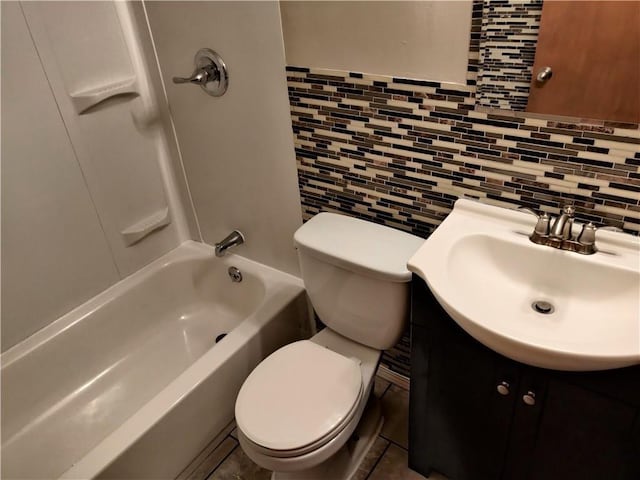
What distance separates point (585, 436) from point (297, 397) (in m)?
0.69

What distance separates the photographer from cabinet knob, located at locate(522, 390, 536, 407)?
3.29 ft

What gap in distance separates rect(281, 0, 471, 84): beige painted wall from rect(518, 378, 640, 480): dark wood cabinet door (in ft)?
2.48

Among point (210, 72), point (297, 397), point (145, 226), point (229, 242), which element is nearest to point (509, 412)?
point (297, 397)

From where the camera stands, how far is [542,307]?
104 centimetres

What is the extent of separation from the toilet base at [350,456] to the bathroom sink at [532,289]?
2.51 ft

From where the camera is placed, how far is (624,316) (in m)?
0.94

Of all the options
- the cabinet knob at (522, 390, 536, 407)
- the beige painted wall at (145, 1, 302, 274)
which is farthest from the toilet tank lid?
the cabinet knob at (522, 390, 536, 407)

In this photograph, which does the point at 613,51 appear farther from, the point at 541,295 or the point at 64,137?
the point at 64,137

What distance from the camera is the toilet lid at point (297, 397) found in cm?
117

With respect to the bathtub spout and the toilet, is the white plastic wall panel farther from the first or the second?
the toilet

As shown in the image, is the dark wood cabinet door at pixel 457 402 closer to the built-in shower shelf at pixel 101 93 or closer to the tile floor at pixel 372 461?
the tile floor at pixel 372 461

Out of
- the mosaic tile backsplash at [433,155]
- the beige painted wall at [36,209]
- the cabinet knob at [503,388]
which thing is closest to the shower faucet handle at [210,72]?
the mosaic tile backsplash at [433,155]

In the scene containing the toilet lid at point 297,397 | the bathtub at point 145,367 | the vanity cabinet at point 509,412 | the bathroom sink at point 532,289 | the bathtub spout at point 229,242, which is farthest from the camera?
the bathtub spout at point 229,242

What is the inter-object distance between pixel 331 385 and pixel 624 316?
728 millimetres
